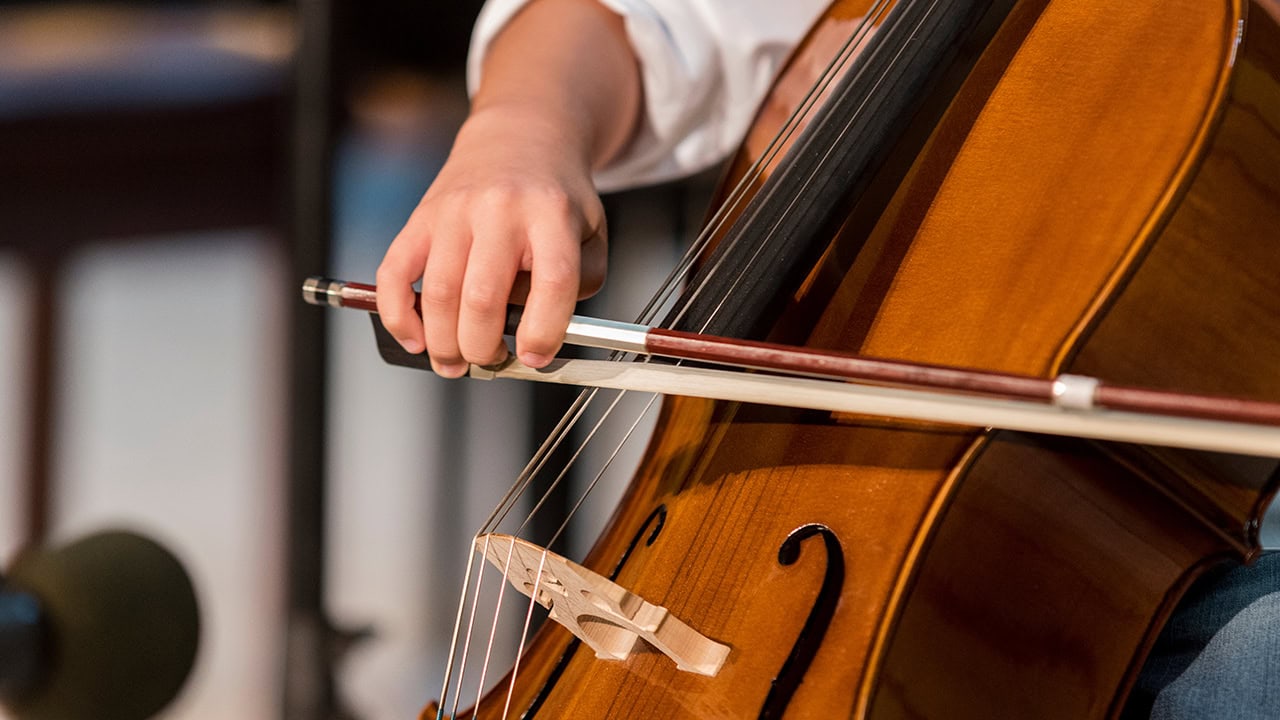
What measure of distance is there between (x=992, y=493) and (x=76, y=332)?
8.02 ft

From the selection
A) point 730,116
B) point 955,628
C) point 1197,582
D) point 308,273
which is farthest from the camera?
point 308,273

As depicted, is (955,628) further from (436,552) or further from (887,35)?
(436,552)

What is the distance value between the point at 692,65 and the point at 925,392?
0.45 metres

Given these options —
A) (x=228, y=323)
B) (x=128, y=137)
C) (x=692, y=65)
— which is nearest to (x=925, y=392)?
(x=692, y=65)

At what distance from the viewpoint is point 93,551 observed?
62 cm

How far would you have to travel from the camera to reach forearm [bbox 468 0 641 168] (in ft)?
1.86

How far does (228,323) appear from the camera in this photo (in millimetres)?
2414

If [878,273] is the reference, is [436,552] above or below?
below

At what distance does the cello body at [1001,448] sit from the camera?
37 cm

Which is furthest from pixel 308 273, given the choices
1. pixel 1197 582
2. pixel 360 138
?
pixel 1197 582

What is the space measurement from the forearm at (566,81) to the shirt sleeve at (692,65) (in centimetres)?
1

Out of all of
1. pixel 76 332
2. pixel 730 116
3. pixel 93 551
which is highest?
pixel 730 116

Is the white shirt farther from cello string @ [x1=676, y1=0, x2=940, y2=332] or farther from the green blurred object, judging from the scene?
the green blurred object

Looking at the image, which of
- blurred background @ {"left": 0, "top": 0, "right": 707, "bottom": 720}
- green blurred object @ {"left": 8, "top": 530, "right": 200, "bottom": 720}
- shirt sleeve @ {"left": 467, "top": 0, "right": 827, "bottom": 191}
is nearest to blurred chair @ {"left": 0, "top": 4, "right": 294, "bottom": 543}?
blurred background @ {"left": 0, "top": 0, "right": 707, "bottom": 720}
